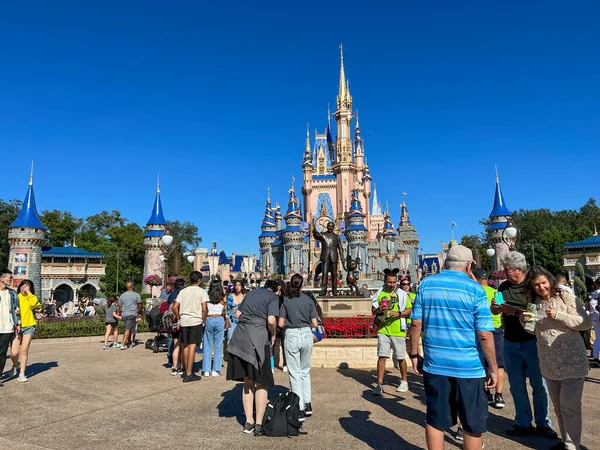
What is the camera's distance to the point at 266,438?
4867 millimetres

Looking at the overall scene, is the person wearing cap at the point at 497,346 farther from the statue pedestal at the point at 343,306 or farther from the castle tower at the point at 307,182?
the castle tower at the point at 307,182

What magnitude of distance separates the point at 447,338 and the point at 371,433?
6.87 feet

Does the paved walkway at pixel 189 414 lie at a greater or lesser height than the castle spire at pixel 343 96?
lesser

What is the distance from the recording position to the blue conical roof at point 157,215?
45566 millimetres

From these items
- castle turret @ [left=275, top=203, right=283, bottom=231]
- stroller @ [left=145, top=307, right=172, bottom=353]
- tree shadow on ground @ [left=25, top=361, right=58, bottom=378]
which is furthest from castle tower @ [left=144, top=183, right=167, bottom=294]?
tree shadow on ground @ [left=25, top=361, right=58, bottom=378]

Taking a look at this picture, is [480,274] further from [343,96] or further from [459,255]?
[343,96]

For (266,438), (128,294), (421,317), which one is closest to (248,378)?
(266,438)

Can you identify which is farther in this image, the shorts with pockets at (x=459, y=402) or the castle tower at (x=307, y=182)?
the castle tower at (x=307, y=182)

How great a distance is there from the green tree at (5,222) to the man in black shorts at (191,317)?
49959 mm

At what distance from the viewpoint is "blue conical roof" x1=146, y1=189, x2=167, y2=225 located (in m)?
45.6

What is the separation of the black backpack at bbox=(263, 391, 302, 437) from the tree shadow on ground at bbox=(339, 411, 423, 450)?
65 cm

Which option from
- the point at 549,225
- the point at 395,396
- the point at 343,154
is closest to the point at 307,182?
the point at 343,154

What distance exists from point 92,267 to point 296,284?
162ft

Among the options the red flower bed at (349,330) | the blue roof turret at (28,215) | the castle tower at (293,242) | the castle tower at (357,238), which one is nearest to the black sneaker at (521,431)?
the red flower bed at (349,330)
